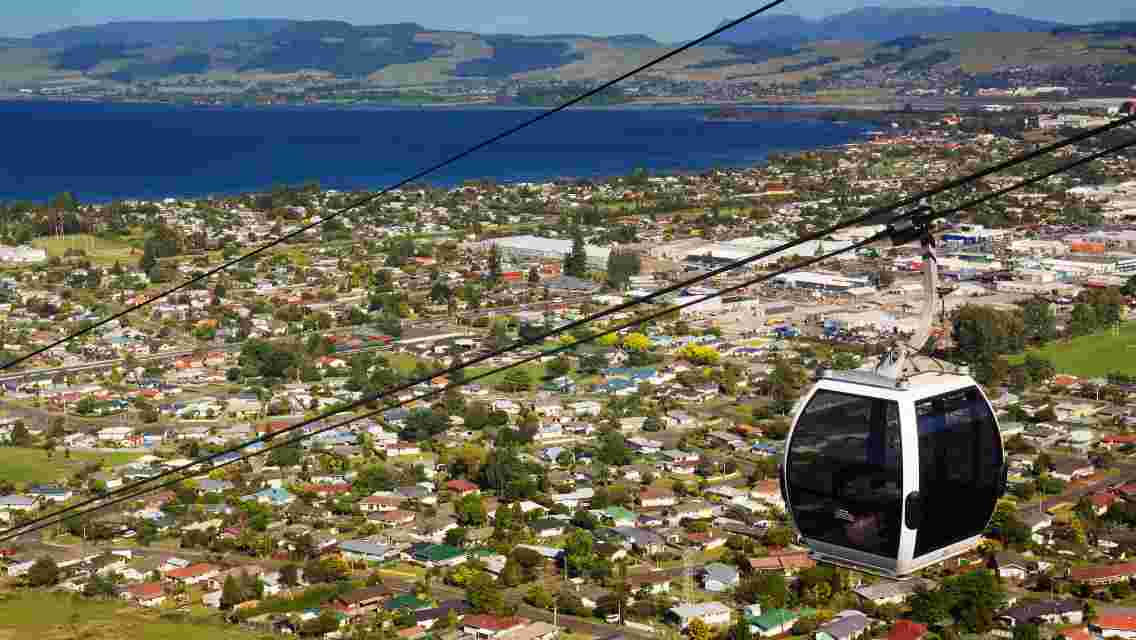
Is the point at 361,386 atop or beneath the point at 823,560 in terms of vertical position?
beneath

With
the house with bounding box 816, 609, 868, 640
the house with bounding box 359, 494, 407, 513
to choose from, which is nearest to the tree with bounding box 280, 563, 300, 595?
the house with bounding box 359, 494, 407, 513

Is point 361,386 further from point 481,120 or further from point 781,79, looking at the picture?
point 781,79

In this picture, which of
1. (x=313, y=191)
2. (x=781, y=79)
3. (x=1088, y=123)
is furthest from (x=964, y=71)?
(x=313, y=191)

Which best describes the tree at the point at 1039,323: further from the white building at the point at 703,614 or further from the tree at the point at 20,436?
the tree at the point at 20,436

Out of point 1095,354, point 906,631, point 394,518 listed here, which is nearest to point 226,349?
point 394,518

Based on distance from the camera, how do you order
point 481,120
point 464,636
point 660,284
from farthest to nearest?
point 481,120 < point 660,284 < point 464,636

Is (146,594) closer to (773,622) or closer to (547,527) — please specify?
(547,527)
